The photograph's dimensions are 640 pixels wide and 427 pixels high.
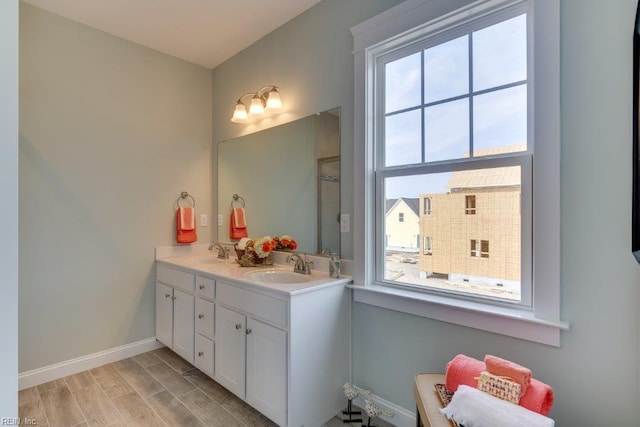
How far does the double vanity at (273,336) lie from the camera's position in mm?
1604

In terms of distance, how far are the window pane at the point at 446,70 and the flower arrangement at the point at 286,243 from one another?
1.32m

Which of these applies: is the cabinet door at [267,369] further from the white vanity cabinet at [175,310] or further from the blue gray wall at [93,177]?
the blue gray wall at [93,177]

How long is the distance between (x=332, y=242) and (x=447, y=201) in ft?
2.58

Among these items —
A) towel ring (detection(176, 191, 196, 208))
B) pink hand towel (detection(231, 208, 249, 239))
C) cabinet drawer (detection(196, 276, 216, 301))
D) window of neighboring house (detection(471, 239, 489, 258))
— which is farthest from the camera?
towel ring (detection(176, 191, 196, 208))

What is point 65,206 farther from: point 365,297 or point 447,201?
point 447,201

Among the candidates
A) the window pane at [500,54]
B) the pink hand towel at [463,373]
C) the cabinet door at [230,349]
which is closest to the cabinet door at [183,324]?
the cabinet door at [230,349]

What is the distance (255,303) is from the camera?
1759 millimetres

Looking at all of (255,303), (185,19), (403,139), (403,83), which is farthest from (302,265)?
(185,19)

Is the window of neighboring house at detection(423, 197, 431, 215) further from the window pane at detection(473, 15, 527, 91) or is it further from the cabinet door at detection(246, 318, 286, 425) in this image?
the cabinet door at detection(246, 318, 286, 425)

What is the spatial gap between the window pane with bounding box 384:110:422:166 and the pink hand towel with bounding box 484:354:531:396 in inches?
41.2

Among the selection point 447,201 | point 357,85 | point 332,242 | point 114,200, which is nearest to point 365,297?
point 332,242

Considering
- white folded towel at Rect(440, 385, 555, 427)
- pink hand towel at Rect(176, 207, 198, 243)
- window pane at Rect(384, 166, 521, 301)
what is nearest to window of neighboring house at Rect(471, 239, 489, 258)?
window pane at Rect(384, 166, 521, 301)

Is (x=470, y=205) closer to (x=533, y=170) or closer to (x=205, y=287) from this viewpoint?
(x=533, y=170)

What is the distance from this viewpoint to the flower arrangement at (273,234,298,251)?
7.67 feet
